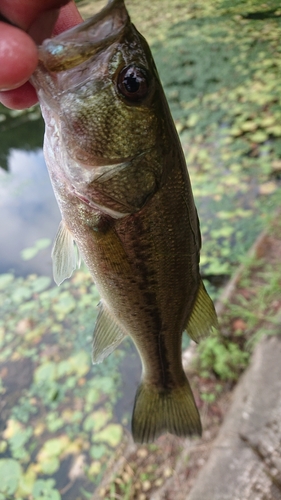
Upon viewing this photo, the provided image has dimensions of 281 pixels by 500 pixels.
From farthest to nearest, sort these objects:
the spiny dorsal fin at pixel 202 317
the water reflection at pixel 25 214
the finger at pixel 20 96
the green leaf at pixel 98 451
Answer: the water reflection at pixel 25 214 → the green leaf at pixel 98 451 → the spiny dorsal fin at pixel 202 317 → the finger at pixel 20 96

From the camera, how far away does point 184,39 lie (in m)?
8.94

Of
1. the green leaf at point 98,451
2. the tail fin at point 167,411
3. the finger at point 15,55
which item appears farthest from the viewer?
the green leaf at point 98,451

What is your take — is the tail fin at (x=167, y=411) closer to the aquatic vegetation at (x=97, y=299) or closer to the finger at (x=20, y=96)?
the aquatic vegetation at (x=97, y=299)

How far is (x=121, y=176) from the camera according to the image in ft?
3.93

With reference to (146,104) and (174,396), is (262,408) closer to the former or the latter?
(174,396)

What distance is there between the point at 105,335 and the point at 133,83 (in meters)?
0.97

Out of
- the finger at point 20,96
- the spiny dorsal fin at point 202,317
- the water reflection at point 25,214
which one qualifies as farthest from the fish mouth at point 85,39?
the water reflection at point 25,214

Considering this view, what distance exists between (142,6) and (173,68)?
5.96m

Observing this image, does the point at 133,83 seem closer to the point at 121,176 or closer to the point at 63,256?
the point at 121,176

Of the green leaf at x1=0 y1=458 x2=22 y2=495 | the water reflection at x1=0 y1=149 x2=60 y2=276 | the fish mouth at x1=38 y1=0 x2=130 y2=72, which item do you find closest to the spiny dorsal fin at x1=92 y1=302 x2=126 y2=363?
the fish mouth at x1=38 y1=0 x2=130 y2=72

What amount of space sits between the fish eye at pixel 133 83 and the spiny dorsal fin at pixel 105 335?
2.70 feet

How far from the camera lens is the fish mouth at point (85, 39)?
1033mm

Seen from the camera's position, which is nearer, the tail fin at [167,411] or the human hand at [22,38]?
the human hand at [22,38]

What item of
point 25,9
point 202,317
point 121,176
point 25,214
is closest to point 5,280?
point 25,214
